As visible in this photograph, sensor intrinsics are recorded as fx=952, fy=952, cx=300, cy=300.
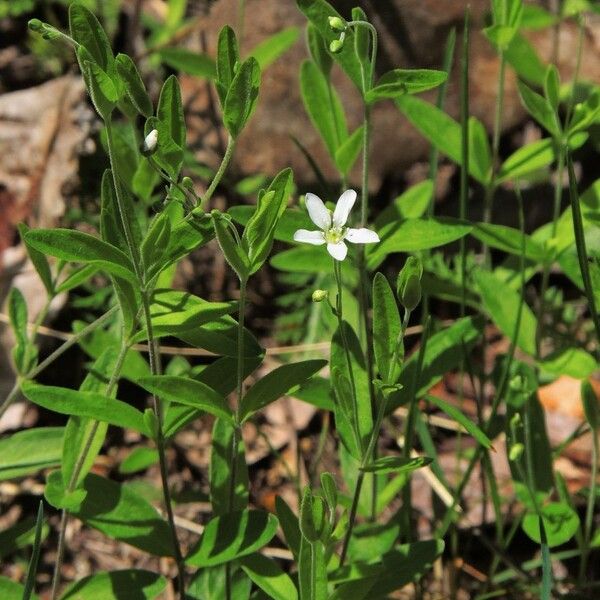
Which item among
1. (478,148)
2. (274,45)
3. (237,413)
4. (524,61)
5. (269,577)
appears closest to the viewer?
(237,413)

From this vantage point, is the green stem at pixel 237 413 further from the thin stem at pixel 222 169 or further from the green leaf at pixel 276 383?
the thin stem at pixel 222 169

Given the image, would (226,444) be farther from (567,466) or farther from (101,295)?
(567,466)

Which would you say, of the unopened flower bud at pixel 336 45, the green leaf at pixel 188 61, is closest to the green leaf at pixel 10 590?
the unopened flower bud at pixel 336 45

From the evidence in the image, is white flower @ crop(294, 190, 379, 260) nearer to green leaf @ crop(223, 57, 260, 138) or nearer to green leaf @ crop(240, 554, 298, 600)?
green leaf @ crop(223, 57, 260, 138)

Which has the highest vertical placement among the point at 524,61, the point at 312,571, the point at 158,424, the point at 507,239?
the point at 524,61

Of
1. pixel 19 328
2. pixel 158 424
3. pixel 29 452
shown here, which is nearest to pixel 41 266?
pixel 19 328

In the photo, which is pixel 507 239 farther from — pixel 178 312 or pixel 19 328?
pixel 19 328
